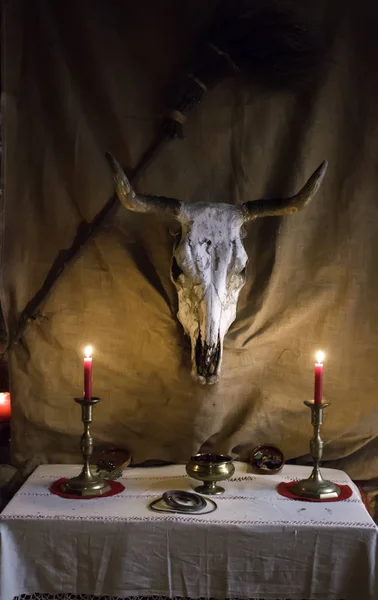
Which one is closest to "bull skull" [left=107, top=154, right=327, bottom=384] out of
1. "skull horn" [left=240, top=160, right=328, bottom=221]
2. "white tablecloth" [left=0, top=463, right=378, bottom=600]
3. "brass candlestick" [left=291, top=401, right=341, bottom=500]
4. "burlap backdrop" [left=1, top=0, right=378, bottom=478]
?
"skull horn" [left=240, top=160, right=328, bottom=221]

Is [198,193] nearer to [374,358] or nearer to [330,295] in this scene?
[330,295]

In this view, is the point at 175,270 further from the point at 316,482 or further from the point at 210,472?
the point at 316,482

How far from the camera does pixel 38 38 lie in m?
1.96

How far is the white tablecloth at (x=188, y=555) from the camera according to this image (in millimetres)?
1515

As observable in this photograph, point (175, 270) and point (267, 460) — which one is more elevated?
point (175, 270)

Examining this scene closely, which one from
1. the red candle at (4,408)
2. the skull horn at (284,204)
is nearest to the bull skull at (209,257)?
the skull horn at (284,204)

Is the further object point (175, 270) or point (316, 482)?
point (175, 270)

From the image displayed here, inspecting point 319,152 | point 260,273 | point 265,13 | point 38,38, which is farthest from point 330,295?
point 38,38

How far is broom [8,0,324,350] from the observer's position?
1.92m

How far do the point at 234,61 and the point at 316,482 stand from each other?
1.25 meters

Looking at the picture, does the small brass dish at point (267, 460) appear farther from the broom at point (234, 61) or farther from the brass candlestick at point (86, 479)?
the broom at point (234, 61)

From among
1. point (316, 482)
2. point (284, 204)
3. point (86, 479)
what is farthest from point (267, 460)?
point (284, 204)

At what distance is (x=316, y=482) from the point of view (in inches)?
67.1

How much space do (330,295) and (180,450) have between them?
667 mm
